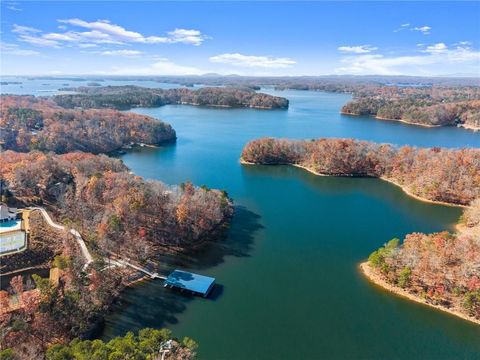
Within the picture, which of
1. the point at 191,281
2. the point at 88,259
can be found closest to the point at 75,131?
the point at 88,259

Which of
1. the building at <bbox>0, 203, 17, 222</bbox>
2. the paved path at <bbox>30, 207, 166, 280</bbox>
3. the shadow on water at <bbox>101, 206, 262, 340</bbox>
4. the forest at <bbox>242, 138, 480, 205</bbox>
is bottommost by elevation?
the shadow on water at <bbox>101, 206, 262, 340</bbox>

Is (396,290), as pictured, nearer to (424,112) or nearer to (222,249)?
(222,249)

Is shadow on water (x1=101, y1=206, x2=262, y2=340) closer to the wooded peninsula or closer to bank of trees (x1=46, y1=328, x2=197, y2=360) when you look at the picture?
the wooded peninsula

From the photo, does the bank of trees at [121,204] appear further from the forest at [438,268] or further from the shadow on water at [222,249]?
the forest at [438,268]

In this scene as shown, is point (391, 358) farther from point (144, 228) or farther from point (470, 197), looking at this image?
point (470, 197)

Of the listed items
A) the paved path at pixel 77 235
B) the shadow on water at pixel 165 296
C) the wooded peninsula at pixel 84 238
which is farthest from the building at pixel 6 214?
the shadow on water at pixel 165 296

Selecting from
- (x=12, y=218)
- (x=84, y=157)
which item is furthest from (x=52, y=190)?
(x=84, y=157)

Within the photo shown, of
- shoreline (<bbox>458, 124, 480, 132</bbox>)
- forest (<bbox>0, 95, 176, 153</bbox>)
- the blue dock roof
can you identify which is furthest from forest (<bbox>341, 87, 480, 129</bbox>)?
the blue dock roof
